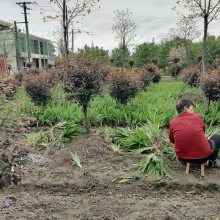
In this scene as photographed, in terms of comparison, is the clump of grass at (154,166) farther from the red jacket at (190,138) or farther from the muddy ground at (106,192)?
the red jacket at (190,138)

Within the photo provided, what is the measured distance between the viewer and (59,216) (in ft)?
13.5

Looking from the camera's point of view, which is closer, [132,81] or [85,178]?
[85,178]

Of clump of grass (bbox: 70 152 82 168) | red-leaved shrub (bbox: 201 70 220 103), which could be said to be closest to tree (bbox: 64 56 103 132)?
clump of grass (bbox: 70 152 82 168)

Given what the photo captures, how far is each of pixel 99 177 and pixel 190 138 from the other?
1.44 m

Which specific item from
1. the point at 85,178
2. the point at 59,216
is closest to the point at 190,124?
the point at 85,178

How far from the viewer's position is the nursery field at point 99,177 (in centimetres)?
404

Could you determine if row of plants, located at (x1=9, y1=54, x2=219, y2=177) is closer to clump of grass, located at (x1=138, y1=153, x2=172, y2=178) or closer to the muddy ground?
clump of grass, located at (x1=138, y1=153, x2=172, y2=178)

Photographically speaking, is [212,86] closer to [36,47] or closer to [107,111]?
[107,111]

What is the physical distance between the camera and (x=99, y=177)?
522 centimetres

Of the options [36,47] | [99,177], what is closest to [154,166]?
[99,177]

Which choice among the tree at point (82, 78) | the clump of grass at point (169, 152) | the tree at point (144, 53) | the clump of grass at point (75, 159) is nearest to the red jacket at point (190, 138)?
the clump of grass at point (169, 152)

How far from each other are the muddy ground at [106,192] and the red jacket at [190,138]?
34 cm

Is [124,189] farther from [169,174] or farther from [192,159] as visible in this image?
[192,159]

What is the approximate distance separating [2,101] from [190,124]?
3.02 m
